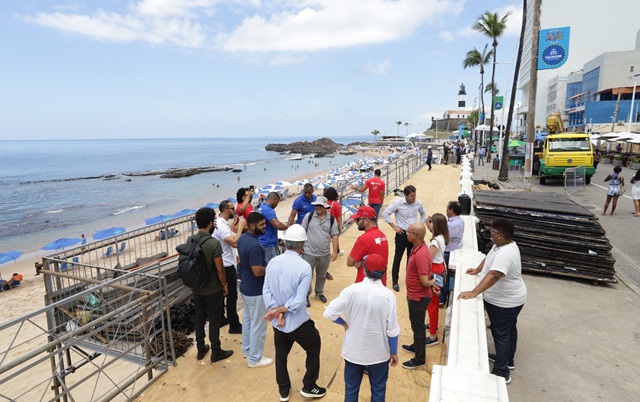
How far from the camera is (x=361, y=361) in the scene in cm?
291

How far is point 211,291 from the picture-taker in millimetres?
4172

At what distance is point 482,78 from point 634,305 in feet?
135

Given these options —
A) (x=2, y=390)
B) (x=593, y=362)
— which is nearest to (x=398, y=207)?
(x=593, y=362)

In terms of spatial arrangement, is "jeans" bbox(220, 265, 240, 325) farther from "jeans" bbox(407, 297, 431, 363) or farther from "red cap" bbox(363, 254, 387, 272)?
"red cap" bbox(363, 254, 387, 272)

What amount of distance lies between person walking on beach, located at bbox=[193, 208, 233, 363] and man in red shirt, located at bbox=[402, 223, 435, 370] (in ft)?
7.00

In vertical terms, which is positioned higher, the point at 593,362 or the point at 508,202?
the point at 508,202

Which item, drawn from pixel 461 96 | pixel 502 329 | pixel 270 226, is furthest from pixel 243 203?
pixel 461 96

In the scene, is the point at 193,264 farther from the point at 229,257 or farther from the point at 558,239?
the point at 558,239

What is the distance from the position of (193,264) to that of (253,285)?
0.69 meters

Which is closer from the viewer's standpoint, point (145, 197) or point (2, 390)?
point (2, 390)

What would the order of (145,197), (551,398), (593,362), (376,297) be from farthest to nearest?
(145,197) → (593,362) → (551,398) → (376,297)

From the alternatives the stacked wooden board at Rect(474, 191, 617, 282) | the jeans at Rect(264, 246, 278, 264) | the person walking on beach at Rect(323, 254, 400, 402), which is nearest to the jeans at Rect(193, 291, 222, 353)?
the jeans at Rect(264, 246, 278, 264)

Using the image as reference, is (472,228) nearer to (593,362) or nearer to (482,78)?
(593,362)

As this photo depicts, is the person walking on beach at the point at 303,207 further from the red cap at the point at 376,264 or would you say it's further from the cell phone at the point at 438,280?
the red cap at the point at 376,264
